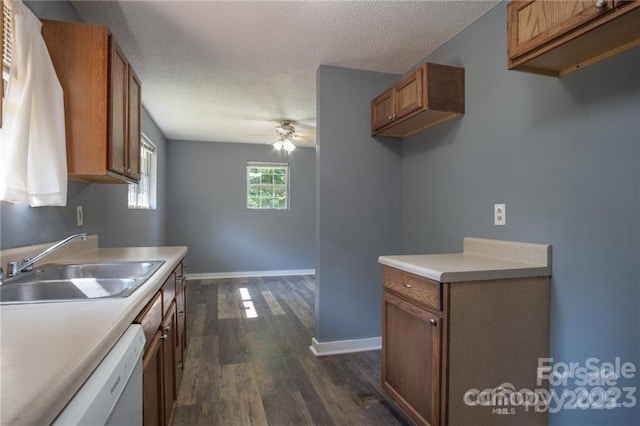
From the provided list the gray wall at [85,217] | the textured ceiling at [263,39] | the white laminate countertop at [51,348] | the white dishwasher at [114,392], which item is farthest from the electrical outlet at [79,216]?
the white dishwasher at [114,392]

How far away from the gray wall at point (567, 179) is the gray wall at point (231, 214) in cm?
418

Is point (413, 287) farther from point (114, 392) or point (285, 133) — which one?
point (285, 133)

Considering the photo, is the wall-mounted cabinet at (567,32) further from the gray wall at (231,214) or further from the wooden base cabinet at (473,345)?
the gray wall at (231,214)

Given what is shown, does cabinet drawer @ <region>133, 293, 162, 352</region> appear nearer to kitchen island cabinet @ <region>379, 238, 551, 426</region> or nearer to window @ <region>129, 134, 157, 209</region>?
kitchen island cabinet @ <region>379, 238, 551, 426</region>

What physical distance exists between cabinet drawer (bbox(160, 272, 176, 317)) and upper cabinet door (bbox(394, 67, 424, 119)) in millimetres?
1827

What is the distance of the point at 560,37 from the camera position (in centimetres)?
123

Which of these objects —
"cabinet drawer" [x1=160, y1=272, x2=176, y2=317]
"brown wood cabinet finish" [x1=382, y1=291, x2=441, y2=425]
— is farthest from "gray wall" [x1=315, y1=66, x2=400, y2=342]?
"cabinet drawer" [x1=160, y1=272, x2=176, y2=317]

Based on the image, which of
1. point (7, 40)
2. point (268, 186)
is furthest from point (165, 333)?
point (268, 186)

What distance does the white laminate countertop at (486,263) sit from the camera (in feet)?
4.95

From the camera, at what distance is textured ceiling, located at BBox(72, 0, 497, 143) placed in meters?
1.99

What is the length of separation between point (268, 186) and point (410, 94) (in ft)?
14.0

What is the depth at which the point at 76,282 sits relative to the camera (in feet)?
4.89

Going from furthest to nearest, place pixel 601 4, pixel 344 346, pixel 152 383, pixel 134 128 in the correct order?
1. pixel 344 346
2. pixel 134 128
3. pixel 152 383
4. pixel 601 4

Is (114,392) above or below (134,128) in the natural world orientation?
below
